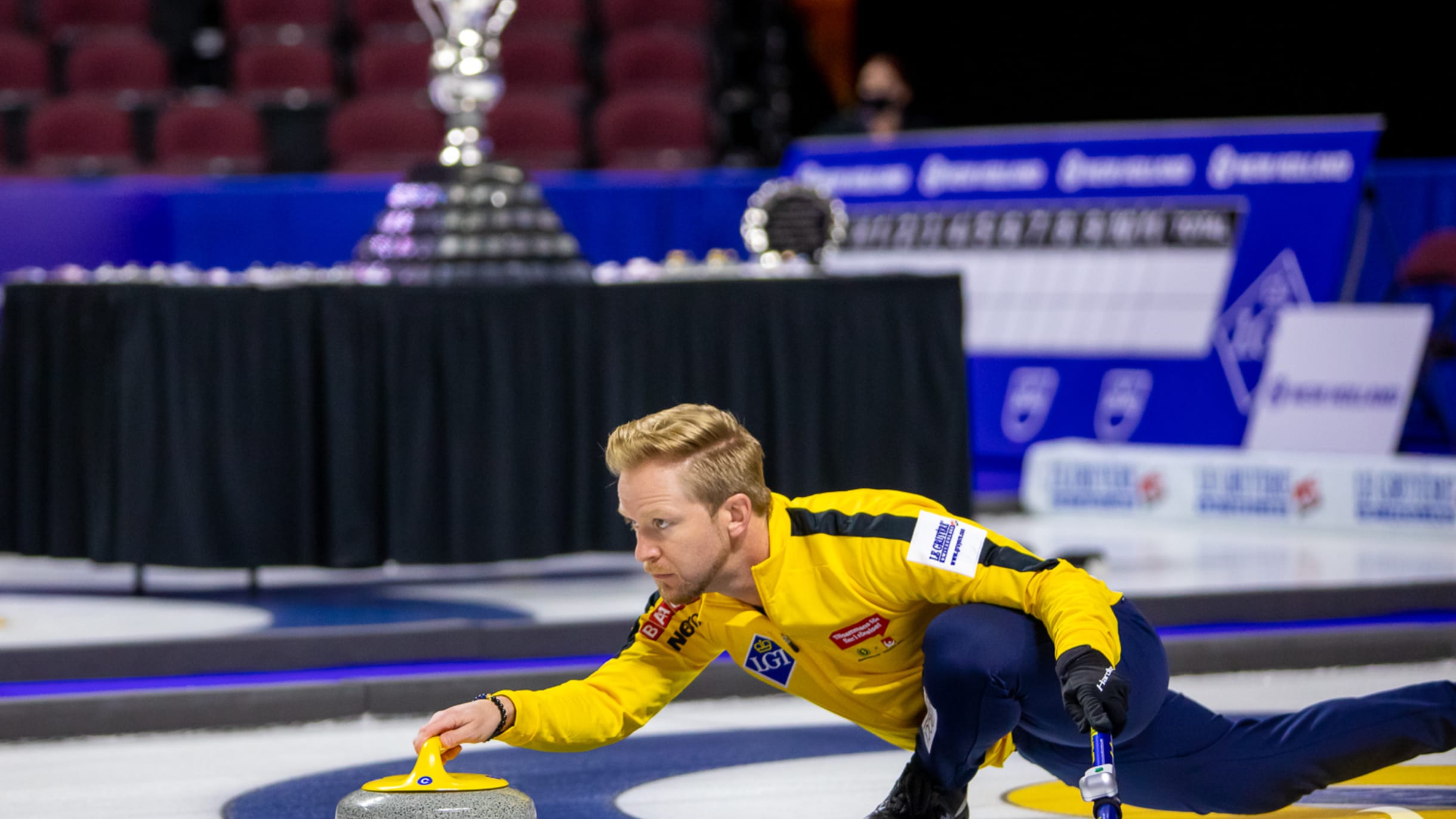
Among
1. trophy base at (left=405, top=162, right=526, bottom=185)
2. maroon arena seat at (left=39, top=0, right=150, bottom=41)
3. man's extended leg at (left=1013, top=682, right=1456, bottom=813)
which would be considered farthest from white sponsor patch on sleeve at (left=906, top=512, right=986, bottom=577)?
maroon arena seat at (left=39, top=0, right=150, bottom=41)

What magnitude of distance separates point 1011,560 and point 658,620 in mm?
568

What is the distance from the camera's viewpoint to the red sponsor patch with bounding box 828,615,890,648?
2.77 meters

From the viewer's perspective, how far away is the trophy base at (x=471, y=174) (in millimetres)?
5875

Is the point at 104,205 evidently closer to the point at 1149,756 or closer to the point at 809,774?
the point at 809,774

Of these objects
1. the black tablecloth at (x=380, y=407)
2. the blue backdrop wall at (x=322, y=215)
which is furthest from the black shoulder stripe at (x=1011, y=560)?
the blue backdrop wall at (x=322, y=215)

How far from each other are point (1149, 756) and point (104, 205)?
268 inches

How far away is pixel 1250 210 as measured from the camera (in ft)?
27.1

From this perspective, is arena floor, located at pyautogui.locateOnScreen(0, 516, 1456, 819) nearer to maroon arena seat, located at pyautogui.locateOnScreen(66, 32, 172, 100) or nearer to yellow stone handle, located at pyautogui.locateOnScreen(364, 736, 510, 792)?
yellow stone handle, located at pyautogui.locateOnScreen(364, 736, 510, 792)

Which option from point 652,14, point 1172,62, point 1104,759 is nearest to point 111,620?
point 1104,759

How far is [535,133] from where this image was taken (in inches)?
396

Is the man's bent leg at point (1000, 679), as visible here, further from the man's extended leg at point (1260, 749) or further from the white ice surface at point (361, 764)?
the white ice surface at point (361, 764)

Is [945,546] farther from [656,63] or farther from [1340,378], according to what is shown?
[656,63]

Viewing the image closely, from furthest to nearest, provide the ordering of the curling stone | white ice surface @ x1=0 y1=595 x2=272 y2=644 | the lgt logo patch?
white ice surface @ x1=0 y1=595 x2=272 y2=644, the lgt logo patch, the curling stone

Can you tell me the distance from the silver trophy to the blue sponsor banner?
103 inches
